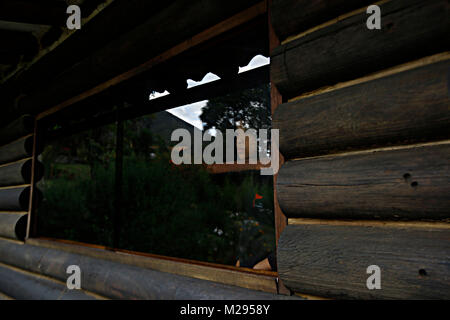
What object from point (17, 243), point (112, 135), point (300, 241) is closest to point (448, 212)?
point (300, 241)

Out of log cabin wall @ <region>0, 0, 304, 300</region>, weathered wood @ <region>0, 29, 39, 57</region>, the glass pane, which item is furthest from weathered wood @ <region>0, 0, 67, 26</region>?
the glass pane

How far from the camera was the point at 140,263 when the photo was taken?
2301mm

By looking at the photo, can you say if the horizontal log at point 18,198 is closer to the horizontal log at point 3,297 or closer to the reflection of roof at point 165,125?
the horizontal log at point 3,297

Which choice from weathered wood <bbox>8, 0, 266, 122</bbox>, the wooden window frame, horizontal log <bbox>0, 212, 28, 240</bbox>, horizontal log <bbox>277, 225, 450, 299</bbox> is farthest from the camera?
horizontal log <bbox>0, 212, 28, 240</bbox>

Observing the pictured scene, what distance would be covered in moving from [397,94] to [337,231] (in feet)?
1.84

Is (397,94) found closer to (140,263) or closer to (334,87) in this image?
(334,87)

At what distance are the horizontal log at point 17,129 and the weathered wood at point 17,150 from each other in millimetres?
70

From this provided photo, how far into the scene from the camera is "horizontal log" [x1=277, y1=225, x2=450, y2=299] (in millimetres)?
999

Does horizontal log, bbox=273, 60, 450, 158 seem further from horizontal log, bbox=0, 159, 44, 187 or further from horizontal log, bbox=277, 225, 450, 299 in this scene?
horizontal log, bbox=0, 159, 44, 187

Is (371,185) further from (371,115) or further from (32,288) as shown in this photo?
(32,288)

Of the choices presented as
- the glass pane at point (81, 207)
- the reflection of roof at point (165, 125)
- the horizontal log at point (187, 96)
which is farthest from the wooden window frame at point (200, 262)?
the glass pane at point (81, 207)

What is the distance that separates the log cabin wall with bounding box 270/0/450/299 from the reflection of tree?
2.18 metres

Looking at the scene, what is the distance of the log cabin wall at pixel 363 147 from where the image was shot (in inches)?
40.4

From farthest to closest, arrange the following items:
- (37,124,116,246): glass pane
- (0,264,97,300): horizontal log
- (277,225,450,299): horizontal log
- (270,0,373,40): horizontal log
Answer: (37,124,116,246): glass pane, (0,264,97,300): horizontal log, (270,0,373,40): horizontal log, (277,225,450,299): horizontal log
